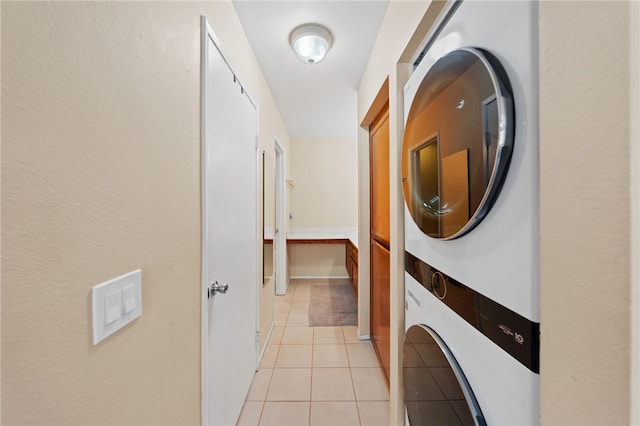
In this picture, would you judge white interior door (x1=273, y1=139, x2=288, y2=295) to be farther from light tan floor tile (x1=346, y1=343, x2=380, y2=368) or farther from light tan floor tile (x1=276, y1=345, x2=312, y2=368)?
light tan floor tile (x1=346, y1=343, x2=380, y2=368)

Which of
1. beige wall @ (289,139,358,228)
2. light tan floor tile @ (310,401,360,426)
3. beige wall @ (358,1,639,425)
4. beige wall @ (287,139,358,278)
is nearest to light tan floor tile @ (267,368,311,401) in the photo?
light tan floor tile @ (310,401,360,426)

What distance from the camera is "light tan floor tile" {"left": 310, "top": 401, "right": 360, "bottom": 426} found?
1509mm

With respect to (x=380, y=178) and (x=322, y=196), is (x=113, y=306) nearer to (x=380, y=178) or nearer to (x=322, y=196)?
(x=380, y=178)

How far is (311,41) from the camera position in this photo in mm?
1719

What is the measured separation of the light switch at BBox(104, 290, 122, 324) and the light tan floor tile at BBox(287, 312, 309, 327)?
92.2 inches

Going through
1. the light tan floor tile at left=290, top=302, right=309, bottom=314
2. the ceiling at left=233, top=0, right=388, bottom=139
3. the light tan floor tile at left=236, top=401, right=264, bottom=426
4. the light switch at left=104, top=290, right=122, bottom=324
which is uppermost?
the ceiling at left=233, top=0, right=388, bottom=139

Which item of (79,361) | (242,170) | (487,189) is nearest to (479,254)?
(487,189)

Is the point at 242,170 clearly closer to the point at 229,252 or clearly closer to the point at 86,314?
the point at 229,252

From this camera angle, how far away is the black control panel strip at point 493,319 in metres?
0.51

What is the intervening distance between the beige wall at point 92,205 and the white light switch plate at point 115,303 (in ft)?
0.07

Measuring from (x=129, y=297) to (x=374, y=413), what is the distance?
5.35 ft

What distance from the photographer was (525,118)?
0.52 meters

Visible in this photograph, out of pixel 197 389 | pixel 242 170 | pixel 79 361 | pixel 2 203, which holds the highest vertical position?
pixel 242 170

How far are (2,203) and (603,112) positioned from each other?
0.93 metres
